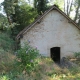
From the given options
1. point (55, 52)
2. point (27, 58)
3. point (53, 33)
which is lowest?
point (55, 52)

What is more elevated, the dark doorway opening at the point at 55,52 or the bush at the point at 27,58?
the bush at the point at 27,58

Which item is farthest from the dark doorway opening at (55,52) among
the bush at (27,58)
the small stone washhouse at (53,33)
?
the bush at (27,58)

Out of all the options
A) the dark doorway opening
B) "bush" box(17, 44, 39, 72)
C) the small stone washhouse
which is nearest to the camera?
"bush" box(17, 44, 39, 72)

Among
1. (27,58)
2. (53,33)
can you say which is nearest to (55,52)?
(53,33)

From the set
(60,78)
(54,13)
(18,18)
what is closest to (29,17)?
(18,18)

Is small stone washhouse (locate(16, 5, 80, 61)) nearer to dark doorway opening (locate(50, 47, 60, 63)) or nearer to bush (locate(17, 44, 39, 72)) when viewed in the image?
dark doorway opening (locate(50, 47, 60, 63))

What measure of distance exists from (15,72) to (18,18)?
Result: 17.5 meters

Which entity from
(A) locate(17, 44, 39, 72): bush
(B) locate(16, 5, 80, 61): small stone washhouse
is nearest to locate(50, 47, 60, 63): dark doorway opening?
(B) locate(16, 5, 80, 61): small stone washhouse

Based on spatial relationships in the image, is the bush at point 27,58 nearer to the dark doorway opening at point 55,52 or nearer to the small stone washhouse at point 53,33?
the small stone washhouse at point 53,33

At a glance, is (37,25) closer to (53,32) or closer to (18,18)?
(53,32)

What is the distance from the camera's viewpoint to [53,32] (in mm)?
16672

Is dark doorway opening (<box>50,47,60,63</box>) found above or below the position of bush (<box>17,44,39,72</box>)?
below

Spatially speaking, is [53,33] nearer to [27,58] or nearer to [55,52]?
[55,52]

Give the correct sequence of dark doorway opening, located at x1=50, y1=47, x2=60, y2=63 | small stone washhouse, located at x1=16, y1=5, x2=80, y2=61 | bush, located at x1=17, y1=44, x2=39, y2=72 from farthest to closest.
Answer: dark doorway opening, located at x1=50, y1=47, x2=60, y2=63, small stone washhouse, located at x1=16, y1=5, x2=80, y2=61, bush, located at x1=17, y1=44, x2=39, y2=72
